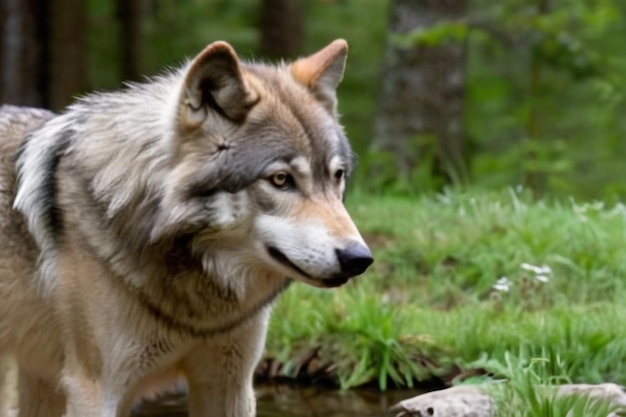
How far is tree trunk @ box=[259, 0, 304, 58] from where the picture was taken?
13.0 m

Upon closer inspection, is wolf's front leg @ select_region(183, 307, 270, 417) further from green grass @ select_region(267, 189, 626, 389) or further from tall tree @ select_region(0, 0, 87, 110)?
tall tree @ select_region(0, 0, 87, 110)

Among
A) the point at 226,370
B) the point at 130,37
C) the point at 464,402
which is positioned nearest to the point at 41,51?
the point at 130,37

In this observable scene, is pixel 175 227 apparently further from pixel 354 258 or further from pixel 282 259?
pixel 354 258

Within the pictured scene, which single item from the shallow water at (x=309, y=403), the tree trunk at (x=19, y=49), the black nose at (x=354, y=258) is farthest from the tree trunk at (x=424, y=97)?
the black nose at (x=354, y=258)

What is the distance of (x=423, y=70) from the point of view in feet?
36.0

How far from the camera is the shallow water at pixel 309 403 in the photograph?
5.71 m

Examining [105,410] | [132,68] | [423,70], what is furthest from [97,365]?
[132,68]

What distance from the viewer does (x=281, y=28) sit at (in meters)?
13.1

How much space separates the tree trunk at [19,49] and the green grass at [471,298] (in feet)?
14.3

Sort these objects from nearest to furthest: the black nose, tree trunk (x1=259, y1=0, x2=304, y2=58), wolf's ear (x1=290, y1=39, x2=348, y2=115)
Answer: the black nose → wolf's ear (x1=290, y1=39, x2=348, y2=115) → tree trunk (x1=259, y1=0, x2=304, y2=58)

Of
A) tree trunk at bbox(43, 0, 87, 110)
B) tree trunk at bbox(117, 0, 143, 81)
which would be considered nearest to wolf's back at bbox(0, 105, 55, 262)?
tree trunk at bbox(43, 0, 87, 110)

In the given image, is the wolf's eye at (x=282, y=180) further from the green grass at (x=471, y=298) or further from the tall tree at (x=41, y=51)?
the tall tree at (x=41, y=51)

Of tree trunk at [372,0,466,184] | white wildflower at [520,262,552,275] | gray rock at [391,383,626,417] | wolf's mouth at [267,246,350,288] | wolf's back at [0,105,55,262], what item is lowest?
gray rock at [391,383,626,417]

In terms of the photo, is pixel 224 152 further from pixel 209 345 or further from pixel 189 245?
pixel 209 345
